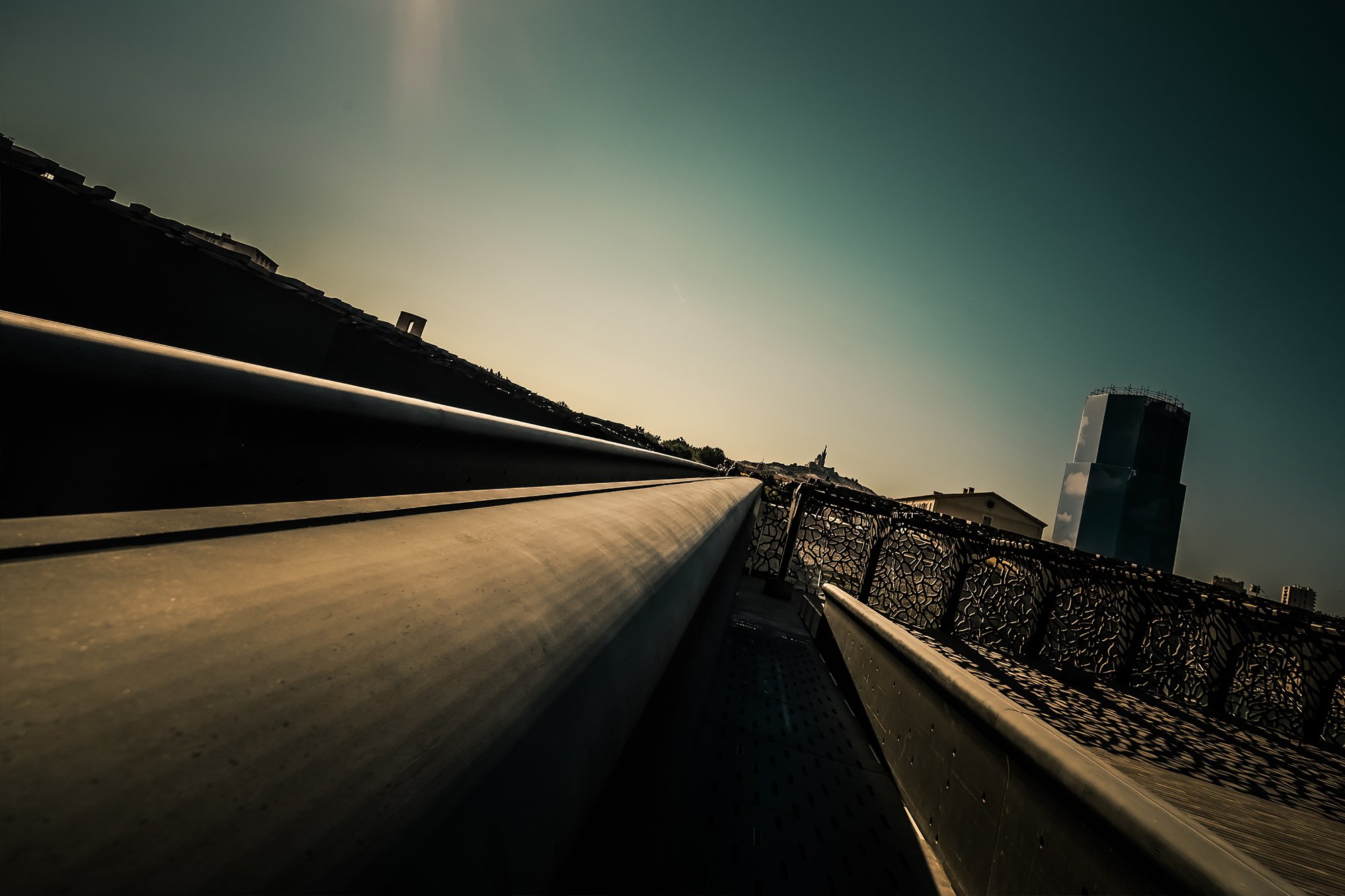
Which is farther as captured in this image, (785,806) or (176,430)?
(785,806)

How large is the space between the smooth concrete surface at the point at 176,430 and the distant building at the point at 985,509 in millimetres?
55372

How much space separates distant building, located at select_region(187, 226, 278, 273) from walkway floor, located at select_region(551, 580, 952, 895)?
350 inches

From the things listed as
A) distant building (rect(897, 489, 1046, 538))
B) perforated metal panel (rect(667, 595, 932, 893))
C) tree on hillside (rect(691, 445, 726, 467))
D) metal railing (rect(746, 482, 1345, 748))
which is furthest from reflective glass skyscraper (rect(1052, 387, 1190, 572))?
perforated metal panel (rect(667, 595, 932, 893))

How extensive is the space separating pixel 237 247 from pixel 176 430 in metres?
17.8

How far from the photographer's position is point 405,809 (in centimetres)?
26

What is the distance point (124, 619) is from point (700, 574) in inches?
36.3

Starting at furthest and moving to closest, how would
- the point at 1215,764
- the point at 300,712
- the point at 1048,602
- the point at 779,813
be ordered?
the point at 1048,602 < the point at 1215,764 < the point at 779,813 < the point at 300,712

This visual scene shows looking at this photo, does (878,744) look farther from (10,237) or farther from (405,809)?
(10,237)

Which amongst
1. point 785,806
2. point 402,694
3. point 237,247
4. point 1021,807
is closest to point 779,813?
point 785,806

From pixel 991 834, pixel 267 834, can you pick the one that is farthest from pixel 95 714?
pixel 991 834

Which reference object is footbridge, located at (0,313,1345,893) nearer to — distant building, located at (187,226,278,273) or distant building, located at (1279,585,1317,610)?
distant building, located at (187,226,278,273)

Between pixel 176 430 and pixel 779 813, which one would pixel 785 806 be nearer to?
pixel 779 813

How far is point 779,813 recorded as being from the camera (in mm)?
1584

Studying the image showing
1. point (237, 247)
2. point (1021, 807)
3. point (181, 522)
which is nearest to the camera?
point (181, 522)
